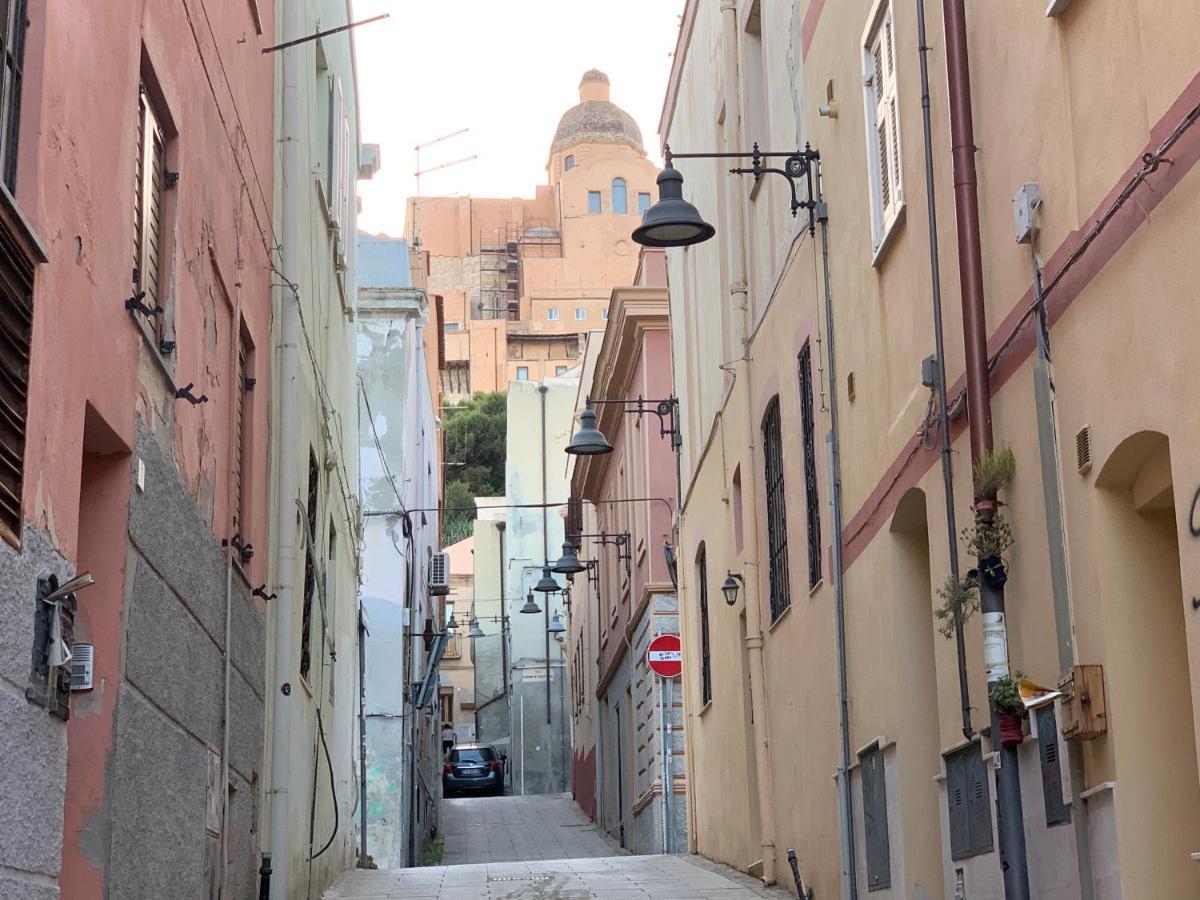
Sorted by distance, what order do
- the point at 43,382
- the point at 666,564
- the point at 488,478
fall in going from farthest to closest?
the point at 488,478 < the point at 666,564 < the point at 43,382

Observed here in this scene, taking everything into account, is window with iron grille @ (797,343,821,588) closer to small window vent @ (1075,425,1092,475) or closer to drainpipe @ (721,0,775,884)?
drainpipe @ (721,0,775,884)

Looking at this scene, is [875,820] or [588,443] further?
[588,443]

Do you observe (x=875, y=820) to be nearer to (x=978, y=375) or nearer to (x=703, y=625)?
(x=978, y=375)

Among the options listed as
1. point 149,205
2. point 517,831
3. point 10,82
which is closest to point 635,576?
point 517,831

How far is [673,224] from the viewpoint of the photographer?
13.0m

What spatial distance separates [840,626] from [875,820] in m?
1.45

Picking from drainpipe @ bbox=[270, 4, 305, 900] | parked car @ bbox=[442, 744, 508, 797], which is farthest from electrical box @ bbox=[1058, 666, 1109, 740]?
parked car @ bbox=[442, 744, 508, 797]

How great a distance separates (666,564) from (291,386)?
50.1ft

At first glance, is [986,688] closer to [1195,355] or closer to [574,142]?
[1195,355]

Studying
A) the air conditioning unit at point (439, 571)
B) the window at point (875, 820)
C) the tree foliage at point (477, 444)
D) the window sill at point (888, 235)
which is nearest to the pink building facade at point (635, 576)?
→ the air conditioning unit at point (439, 571)

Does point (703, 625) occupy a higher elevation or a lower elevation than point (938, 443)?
higher

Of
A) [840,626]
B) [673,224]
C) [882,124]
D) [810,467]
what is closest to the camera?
[882,124]

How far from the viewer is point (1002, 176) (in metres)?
8.63

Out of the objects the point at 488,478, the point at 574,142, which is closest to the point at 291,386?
the point at 488,478
